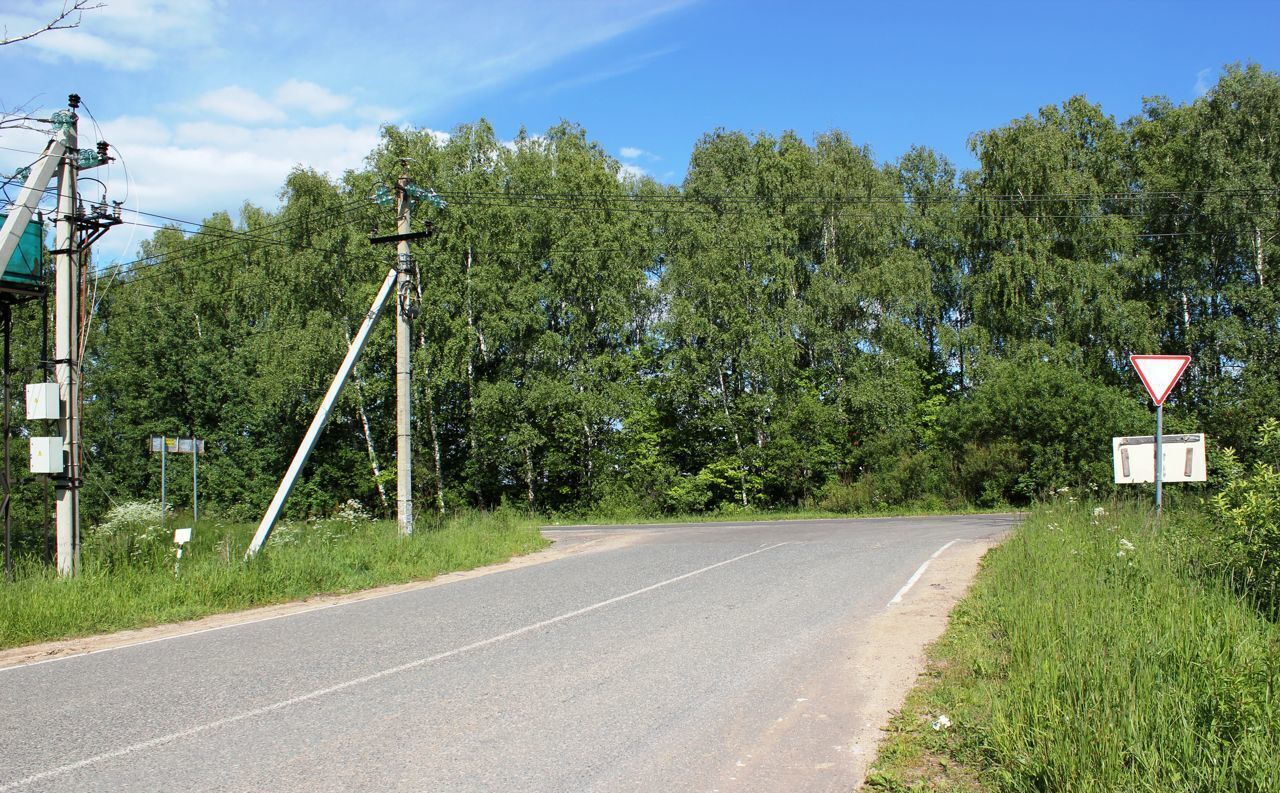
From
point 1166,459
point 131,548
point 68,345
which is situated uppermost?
point 68,345

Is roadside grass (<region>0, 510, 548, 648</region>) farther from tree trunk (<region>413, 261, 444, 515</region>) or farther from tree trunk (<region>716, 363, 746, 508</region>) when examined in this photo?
tree trunk (<region>716, 363, 746, 508</region>)

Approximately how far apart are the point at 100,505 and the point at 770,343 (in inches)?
1412

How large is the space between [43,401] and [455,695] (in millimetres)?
9240

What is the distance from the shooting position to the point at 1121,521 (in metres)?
10.8

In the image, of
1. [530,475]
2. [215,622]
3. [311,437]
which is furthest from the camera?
[530,475]

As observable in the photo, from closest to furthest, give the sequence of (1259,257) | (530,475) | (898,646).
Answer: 1. (898,646)
2. (1259,257)
3. (530,475)

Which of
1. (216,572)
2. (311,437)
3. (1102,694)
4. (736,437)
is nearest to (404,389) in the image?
(311,437)

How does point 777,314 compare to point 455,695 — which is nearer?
point 455,695

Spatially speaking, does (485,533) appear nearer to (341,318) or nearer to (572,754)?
(572,754)

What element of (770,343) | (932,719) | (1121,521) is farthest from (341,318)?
(932,719)

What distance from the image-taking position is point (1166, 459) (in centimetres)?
994

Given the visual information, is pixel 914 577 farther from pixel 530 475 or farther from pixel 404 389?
pixel 530 475

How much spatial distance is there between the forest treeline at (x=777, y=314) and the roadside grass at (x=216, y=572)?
17303 millimetres

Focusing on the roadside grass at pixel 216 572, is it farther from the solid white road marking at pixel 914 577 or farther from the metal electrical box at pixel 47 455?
the solid white road marking at pixel 914 577
